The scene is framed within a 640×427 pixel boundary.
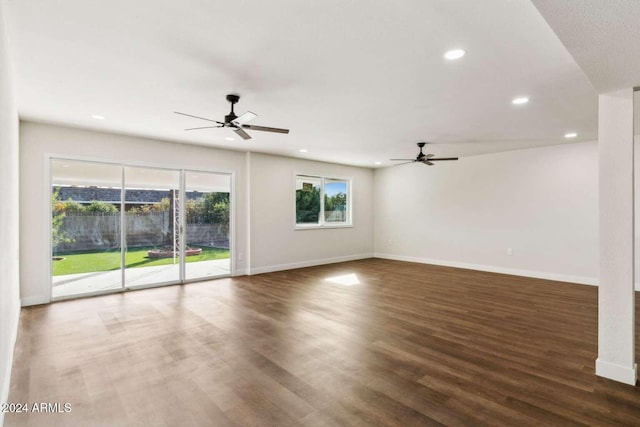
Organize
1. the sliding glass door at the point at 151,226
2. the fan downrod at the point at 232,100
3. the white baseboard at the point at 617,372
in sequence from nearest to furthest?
the white baseboard at the point at 617,372 < the fan downrod at the point at 232,100 < the sliding glass door at the point at 151,226

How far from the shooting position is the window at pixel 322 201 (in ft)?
26.0

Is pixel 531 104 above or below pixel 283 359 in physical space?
above

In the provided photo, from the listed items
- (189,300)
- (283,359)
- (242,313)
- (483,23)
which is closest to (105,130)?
(189,300)

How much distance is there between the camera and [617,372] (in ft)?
8.24

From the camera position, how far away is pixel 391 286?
5.66m

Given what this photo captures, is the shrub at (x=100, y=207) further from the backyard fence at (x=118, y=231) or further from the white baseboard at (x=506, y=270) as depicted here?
the white baseboard at (x=506, y=270)

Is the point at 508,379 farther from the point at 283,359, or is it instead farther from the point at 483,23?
the point at 483,23

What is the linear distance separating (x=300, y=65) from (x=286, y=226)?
195 inches

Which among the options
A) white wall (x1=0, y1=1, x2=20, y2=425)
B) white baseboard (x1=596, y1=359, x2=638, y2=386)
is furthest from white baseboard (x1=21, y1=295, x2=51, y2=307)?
white baseboard (x1=596, y1=359, x2=638, y2=386)

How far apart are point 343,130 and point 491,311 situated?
11.1ft

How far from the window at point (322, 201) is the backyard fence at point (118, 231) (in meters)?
2.33

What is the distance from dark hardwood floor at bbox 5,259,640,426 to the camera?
2107 millimetres

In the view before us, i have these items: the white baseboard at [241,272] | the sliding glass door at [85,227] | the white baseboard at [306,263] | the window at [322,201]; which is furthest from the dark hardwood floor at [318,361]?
the window at [322,201]

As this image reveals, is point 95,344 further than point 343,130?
No
